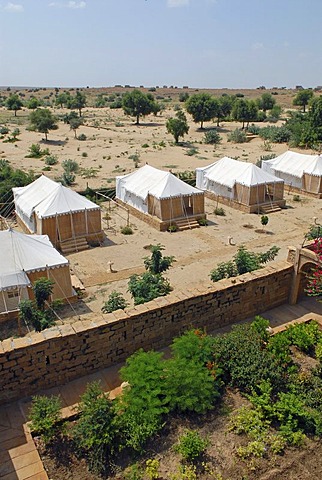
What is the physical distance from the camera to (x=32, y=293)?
12.2 metres

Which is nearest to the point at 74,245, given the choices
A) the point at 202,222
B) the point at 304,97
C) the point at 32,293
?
the point at 32,293

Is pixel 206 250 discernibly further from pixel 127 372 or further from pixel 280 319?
pixel 127 372

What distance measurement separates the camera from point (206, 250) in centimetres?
1748

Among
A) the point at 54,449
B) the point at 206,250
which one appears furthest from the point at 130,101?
the point at 54,449

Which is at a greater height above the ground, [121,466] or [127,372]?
[127,372]

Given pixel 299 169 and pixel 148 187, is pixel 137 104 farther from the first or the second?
pixel 148 187

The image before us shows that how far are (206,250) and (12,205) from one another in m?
10.7

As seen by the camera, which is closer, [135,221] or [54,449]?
[54,449]

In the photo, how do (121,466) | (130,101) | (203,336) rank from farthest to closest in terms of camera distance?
(130,101), (203,336), (121,466)

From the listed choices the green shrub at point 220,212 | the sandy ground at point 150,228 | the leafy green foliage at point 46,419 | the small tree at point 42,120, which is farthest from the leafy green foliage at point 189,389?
the small tree at point 42,120

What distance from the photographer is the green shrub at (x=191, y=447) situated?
18.7 ft

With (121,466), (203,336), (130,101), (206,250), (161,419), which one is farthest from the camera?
(130,101)

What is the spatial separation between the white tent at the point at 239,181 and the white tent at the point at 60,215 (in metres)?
8.98

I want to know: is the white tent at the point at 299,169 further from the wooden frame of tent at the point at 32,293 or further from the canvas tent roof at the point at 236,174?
the wooden frame of tent at the point at 32,293
